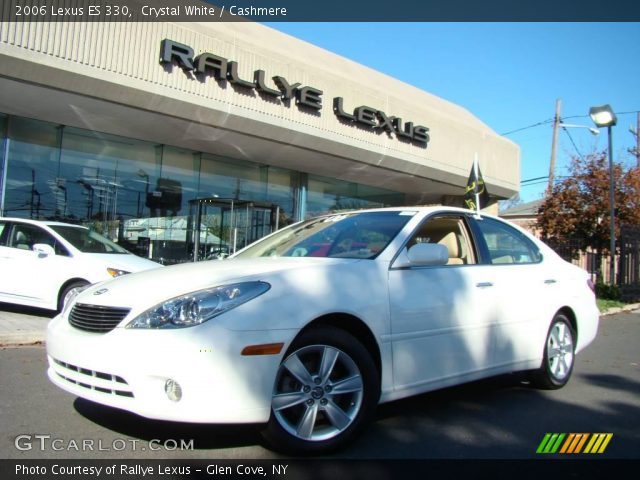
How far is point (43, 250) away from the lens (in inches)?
317

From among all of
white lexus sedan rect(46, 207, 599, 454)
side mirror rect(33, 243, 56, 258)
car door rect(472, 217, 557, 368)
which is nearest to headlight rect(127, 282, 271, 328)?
white lexus sedan rect(46, 207, 599, 454)

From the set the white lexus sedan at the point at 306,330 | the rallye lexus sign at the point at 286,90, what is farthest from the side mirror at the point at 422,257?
the rallye lexus sign at the point at 286,90

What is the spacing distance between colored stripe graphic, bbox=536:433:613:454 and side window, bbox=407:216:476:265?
1433mm

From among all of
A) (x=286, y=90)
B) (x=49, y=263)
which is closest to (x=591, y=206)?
(x=286, y=90)

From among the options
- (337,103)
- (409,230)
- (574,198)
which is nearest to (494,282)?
(409,230)

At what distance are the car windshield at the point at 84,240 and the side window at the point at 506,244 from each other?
602 centimetres

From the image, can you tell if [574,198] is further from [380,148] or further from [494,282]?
[494,282]

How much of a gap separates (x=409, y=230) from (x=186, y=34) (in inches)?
346

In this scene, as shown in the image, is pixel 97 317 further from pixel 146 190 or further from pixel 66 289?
pixel 146 190

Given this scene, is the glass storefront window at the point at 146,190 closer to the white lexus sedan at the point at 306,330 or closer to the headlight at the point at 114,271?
the headlight at the point at 114,271

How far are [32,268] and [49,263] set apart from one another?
0.91ft

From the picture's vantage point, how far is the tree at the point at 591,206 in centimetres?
1758

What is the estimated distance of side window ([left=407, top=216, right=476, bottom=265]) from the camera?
456 cm

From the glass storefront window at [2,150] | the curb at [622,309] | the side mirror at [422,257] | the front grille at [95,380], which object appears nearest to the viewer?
the front grille at [95,380]
